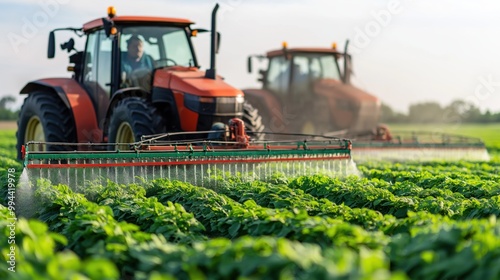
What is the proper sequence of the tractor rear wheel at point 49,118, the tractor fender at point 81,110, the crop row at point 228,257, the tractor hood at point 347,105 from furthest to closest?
the tractor hood at point 347,105, the tractor rear wheel at point 49,118, the tractor fender at point 81,110, the crop row at point 228,257

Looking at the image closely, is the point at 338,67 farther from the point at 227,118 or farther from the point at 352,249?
the point at 352,249

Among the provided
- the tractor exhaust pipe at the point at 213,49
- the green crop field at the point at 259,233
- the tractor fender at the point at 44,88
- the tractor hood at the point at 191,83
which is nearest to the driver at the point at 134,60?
the tractor hood at the point at 191,83

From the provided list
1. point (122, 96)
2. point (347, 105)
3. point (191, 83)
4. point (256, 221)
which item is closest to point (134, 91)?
point (122, 96)

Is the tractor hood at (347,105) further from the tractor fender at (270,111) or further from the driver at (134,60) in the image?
the driver at (134,60)

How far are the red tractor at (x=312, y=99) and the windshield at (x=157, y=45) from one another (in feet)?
22.0

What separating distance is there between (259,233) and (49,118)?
677cm

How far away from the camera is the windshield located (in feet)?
39.5

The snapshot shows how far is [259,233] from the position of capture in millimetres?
6781

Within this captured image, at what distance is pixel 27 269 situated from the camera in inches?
165

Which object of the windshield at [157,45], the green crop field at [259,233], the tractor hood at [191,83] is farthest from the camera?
the windshield at [157,45]

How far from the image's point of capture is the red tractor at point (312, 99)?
62.7 feet

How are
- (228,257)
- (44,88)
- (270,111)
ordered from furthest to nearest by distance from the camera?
1. (270,111)
2. (44,88)
3. (228,257)

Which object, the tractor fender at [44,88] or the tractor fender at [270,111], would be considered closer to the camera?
the tractor fender at [44,88]

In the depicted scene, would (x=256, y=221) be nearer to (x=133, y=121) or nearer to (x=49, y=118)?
(x=133, y=121)
